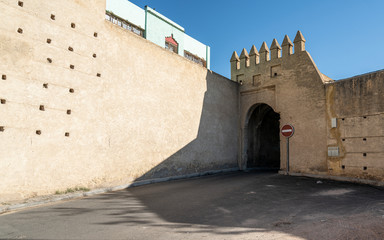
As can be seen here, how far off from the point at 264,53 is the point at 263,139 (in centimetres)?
547

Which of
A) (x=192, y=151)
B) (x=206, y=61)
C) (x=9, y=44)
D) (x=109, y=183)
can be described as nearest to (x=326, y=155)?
(x=192, y=151)

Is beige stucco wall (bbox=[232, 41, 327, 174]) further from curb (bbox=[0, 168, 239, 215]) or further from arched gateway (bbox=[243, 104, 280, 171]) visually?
curb (bbox=[0, 168, 239, 215])

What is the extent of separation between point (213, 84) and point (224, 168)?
15.3ft

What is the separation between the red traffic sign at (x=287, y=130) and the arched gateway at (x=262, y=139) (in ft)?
9.14

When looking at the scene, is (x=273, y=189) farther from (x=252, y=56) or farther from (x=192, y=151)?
(x=252, y=56)

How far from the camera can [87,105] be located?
28.4 ft

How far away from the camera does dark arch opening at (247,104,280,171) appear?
16.2 metres

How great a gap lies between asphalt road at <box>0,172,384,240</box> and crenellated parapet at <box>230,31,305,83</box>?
7.83m

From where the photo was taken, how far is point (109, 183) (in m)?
9.12

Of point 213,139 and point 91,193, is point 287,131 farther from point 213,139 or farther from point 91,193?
point 91,193

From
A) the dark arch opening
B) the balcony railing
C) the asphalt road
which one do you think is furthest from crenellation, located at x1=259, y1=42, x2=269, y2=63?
the asphalt road

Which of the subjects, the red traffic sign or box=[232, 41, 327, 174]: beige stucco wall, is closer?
box=[232, 41, 327, 174]: beige stucco wall

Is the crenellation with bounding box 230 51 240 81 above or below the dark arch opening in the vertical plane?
above

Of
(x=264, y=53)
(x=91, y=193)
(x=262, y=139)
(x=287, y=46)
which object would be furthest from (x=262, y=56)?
(x=91, y=193)
